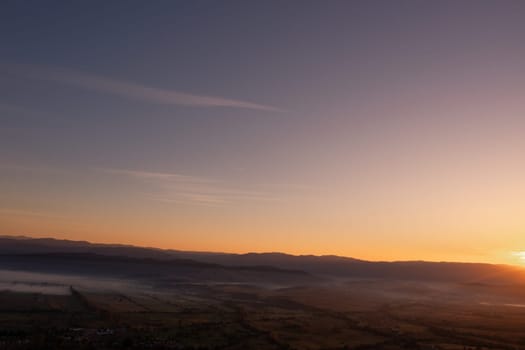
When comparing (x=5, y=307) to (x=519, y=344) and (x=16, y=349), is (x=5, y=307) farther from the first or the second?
(x=519, y=344)

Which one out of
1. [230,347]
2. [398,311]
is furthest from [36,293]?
[398,311]

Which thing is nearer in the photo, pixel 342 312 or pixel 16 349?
pixel 16 349

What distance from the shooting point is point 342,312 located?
326 feet

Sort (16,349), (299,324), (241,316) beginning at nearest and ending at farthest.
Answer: (16,349) → (299,324) → (241,316)

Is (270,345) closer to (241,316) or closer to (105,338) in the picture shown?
(105,338)

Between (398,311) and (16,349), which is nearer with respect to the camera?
(16,349)

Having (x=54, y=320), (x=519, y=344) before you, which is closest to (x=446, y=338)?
(x=519, y=344)

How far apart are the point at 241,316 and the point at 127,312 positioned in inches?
683

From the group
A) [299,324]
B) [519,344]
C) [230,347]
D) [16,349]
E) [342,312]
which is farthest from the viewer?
[342,312]

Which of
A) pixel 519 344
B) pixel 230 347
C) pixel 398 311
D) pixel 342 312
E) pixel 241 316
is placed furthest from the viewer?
pixel 398 311

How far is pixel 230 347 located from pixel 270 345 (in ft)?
16.5

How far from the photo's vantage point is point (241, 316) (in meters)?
83.5

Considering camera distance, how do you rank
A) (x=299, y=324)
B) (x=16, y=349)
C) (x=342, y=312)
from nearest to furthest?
(x=16, y=349) < (x=299, y=324) < (x=342, y=312)

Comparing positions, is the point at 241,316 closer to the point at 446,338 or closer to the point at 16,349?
the point at 446,338
